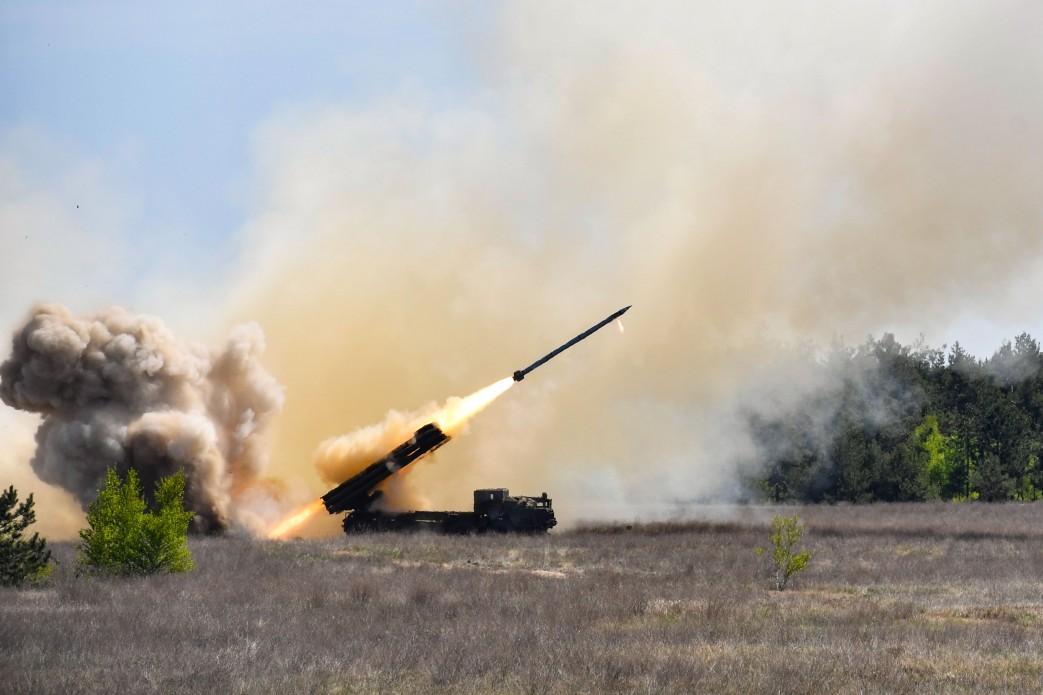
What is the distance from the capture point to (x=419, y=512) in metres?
48.2

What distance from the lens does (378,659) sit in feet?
66.6

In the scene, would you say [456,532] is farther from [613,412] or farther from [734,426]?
[734,426]

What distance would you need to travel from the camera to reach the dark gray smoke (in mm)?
45375

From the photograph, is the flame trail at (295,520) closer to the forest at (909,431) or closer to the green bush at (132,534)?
the green bush at (132,534)

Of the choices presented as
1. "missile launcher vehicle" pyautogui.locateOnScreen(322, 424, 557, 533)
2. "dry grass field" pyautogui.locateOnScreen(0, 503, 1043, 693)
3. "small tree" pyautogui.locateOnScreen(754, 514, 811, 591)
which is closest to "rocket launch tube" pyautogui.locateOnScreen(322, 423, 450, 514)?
"missile launcher vehicle" pyautogui.locateOnScreen(322, 424, 557, 533)

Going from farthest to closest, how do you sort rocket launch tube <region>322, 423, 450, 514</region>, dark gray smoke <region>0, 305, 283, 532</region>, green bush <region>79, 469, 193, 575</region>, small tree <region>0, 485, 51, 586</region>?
1. rocket launch tube <region>322, 423, 450, 514</region>
2. dark gray smoke <region>0, 305, 283, 532</region>
3. green bush <region>79, 469, 193, 575</region>
4. small tree <region>0, 485, 51, 586</region>

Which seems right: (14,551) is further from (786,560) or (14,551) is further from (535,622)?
(786,560)

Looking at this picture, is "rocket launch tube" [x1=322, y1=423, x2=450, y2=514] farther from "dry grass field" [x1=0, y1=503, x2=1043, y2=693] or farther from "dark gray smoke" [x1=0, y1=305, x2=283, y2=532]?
"dry grass field" [x1=0, y1=503, x2=1043, y2=693]

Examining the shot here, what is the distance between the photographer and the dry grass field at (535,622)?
18.8m

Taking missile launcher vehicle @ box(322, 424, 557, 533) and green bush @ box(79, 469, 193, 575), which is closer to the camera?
green bush @ box(79, 469, 193, 575)

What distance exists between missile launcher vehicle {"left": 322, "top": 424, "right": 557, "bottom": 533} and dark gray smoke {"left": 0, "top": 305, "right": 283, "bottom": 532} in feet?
14.2

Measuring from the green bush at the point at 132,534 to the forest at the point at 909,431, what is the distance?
39888 millimetres

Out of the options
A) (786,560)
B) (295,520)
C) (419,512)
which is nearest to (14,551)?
(786,560)

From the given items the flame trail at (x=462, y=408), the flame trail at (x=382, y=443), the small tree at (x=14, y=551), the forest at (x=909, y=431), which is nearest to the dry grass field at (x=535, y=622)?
the small tree at (x=14, y=551)
